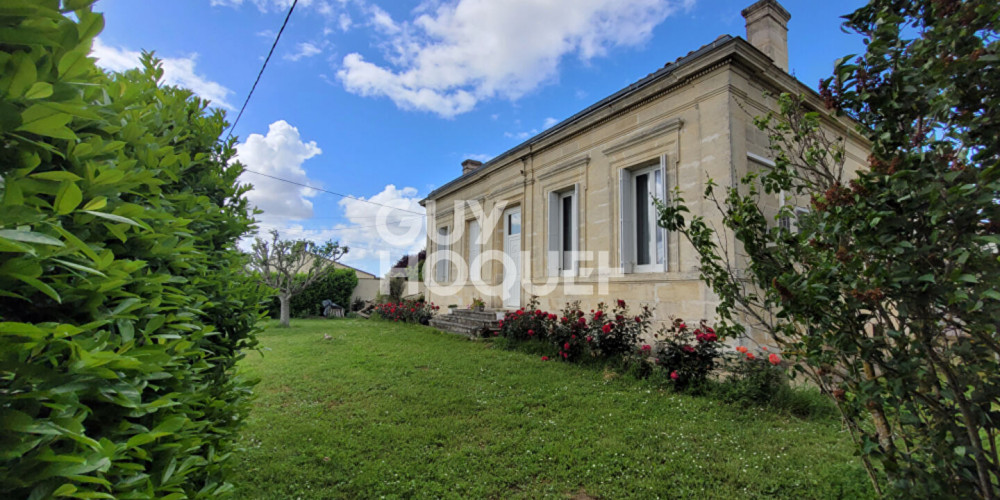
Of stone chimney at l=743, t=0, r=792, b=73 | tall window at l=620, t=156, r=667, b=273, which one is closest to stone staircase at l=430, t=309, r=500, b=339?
tall window at l=620, t=156, r=667, b=273

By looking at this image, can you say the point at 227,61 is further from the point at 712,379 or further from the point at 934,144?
the point at 712,379

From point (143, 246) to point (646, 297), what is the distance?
647 centimetres

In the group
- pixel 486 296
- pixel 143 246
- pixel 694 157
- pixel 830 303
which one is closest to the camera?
pixel 143 246

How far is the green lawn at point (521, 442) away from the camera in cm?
263

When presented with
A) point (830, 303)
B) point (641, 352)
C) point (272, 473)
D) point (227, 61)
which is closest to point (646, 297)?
point (641, 352)

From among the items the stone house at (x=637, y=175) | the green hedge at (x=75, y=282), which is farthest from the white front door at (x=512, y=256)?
→ the green hedge at (x=75, y=282)

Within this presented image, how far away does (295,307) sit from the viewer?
55.8 ft

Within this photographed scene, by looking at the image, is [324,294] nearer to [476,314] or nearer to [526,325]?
[476,314]

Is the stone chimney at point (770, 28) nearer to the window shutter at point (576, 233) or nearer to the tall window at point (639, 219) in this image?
the tall window at point (639, 219)

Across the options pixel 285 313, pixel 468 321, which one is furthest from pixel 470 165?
pixel 285 313

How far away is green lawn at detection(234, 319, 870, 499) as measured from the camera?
104 inches

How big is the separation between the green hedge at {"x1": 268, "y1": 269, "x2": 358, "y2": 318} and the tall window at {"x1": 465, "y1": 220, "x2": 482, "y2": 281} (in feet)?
26.9

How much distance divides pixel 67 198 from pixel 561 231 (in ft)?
27.7

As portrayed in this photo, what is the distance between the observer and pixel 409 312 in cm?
1269
